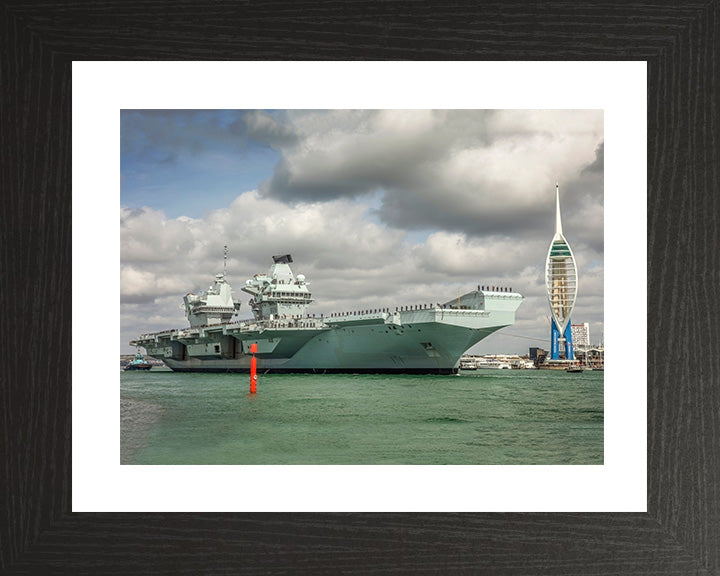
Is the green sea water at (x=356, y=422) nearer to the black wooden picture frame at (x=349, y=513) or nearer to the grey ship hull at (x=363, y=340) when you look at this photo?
the grey ship hull at (x=363, y=340)

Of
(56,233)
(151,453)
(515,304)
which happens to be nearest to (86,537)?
(56,233)

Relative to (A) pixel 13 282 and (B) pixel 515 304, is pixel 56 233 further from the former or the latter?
(B) pixel 515 304

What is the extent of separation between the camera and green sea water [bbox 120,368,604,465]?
721 cm

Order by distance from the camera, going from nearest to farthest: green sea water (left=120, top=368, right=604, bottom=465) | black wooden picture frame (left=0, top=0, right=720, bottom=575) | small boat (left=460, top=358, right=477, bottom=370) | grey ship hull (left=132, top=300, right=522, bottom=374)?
black wooden picture frame (left=0, top=0, right=720, bottom=575), green sea water (left=120, top=368, right=604, bottom=465), grey ship hull (left=132, top=300, right=522, bottom=374), small boat (left=460, top=358, right=477, bottom=370)

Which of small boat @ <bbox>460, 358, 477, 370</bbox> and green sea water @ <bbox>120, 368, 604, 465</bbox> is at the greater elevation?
small boat @ <bbox>460, 358, 477, 370</bbox>

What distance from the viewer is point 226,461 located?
6.02 meters

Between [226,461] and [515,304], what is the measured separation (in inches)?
257

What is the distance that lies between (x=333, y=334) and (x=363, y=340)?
604 millimetres

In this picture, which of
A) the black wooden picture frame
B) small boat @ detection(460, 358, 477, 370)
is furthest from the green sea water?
the black wooden picture frame

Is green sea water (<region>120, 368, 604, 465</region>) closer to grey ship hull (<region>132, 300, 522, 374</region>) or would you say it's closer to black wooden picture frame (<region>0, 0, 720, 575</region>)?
grey ship hull (<region>132, 300, 522, 374</region>)

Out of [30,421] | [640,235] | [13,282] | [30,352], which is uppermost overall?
[640,235]

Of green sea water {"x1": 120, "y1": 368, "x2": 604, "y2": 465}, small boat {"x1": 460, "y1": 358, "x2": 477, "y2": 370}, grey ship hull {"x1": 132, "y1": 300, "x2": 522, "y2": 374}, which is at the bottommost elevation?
green sea water {"x1": 120, "y1": 368, "x2": 604, "y2": 465}

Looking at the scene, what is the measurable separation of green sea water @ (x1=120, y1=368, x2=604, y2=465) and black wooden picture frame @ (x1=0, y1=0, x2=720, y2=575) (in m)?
3.95

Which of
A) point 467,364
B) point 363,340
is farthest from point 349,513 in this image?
point 467,364
